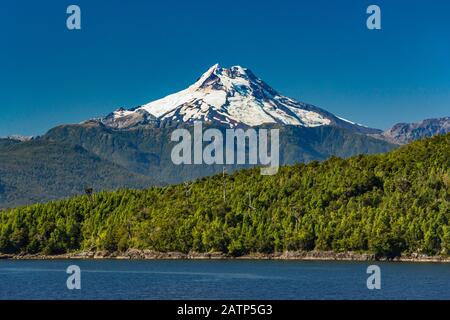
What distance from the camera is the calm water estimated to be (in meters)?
101

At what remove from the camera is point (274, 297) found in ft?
321

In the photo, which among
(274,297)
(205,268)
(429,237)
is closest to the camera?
(274,297)

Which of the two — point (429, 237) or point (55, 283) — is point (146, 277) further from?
point (429, 237)

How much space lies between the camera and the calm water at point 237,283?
100875mm

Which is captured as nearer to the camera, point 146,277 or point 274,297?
point 274,297

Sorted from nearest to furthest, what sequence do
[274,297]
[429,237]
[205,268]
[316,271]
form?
[274,297], [316,271], [205,268], [429,237]

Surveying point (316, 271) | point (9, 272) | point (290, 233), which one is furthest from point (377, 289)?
point (290, 233)

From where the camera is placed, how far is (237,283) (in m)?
118

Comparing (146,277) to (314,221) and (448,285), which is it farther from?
(314,221)
